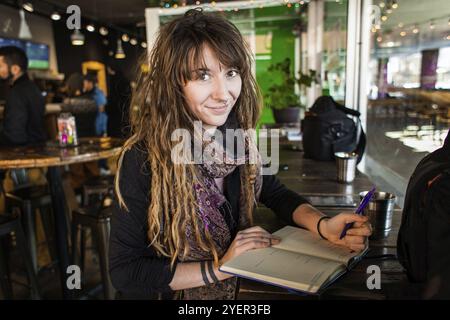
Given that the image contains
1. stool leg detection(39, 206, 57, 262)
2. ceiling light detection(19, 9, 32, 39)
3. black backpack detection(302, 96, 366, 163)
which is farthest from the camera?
ceiling light detection(19, 9, 32, 39)

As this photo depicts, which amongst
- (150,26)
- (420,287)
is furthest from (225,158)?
(150,26)

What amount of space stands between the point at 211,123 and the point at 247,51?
0.25 m

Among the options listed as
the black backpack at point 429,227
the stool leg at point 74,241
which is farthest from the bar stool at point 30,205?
the black backpack at point 429,227

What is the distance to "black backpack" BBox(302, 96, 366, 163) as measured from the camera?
194cm

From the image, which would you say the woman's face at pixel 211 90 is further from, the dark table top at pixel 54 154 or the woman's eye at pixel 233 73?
the dark table top at pixel 54 154

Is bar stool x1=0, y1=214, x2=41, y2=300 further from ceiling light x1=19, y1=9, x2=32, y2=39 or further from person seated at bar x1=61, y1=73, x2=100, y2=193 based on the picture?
ceiling light x1=19, y1=9, x2=32, y2=39

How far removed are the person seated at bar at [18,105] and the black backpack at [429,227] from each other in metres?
3.21

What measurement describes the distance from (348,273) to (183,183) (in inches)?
20.2

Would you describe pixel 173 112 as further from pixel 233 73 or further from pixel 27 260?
pixel 27 260

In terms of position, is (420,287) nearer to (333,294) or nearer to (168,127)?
(333,294)

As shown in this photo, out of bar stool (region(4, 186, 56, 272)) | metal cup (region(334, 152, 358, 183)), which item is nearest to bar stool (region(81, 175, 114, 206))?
bar stool (region(4, 186, 56, 272))

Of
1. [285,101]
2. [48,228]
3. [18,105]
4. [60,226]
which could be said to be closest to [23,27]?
[18,105]

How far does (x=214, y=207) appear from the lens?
1.17m

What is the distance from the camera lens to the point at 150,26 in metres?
2.93
